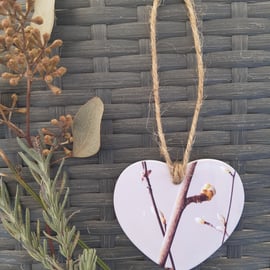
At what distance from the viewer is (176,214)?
24.1 inches

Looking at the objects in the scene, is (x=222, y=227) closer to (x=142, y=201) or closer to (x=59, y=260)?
(x=142, y=201)

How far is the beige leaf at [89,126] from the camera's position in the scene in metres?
0.59

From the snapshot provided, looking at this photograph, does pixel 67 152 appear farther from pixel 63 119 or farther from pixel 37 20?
pixel 37 20

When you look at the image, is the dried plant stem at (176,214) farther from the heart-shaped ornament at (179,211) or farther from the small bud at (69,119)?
the small bud at (69,119)

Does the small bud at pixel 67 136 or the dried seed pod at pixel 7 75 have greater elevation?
the dried seed pod at pixel 7 75

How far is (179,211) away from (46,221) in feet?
0.59

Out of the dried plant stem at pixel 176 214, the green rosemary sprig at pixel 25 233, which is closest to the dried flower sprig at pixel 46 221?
→ the green rosemary sprig at pixel 25 233

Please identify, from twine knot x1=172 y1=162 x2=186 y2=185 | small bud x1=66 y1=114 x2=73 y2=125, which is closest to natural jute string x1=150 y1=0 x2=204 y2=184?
twine knot x1=172 y1=162 x2=186 y2=185

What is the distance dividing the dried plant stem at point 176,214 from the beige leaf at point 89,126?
132mm

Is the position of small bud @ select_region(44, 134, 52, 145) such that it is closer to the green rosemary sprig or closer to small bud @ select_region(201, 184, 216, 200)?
the green rosemary sprig

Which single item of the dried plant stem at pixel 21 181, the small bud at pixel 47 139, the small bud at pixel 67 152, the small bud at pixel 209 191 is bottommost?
the small bud at pixel 209 191

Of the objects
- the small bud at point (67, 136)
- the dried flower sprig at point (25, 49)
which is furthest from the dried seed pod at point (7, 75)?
the small bud at point (67, 136)

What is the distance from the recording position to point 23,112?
0.60 metres

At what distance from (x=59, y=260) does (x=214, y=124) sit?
0.29 metres
